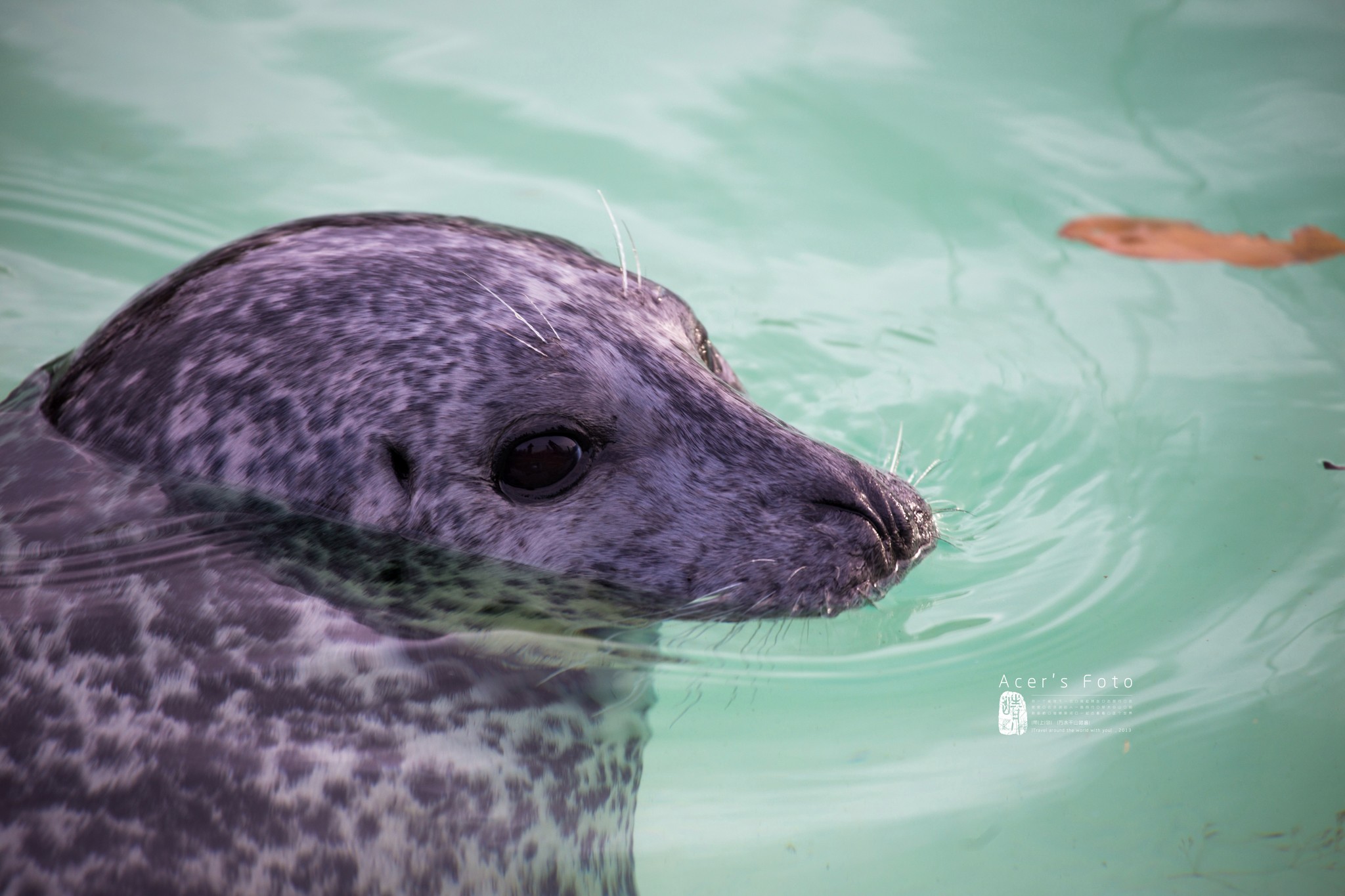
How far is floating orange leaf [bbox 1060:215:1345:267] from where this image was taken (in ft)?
15.9

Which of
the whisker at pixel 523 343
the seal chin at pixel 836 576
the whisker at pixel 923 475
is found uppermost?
the whisker at pixel 523 343

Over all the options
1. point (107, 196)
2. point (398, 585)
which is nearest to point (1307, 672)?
point (398, 585)

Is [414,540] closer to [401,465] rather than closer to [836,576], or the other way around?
[401,465]

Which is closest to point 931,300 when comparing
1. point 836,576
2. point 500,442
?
point 836,576

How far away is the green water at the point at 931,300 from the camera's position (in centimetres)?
253

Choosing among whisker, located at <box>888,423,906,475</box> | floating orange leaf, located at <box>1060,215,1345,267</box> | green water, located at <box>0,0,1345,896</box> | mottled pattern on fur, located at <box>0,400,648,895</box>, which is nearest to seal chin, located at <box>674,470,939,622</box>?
green water, located at <box>0,0,1345,896</box>

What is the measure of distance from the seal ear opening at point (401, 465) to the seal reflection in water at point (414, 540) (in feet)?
0.05

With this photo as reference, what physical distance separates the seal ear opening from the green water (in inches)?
29.7

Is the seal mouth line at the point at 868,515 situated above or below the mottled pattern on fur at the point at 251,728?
above

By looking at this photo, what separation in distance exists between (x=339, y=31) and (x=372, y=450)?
463cm

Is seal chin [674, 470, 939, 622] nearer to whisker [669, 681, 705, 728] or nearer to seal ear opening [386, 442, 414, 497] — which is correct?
whisker [669, 681, 705, 728]

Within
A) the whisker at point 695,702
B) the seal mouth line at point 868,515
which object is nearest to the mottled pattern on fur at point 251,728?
the whisker at point 695,702

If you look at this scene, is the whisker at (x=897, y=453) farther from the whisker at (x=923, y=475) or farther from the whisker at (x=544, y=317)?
the whisker at (x=544, y=317)

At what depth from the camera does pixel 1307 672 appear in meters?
2.84
